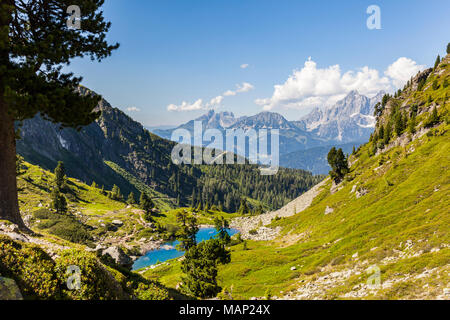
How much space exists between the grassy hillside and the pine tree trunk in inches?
821

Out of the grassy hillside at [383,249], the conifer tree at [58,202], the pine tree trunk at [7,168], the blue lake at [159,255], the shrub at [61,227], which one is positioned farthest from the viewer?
the conifer tree at [58,202]

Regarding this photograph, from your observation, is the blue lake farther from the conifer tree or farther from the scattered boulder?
the scattered boulder

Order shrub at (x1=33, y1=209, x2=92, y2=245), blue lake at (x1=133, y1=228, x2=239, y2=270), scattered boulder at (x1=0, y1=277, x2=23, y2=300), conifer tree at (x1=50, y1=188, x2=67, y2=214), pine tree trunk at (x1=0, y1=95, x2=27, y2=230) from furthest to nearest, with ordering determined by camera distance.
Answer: conifer tree at (x1=50, y1=188, x2=67, y2=214) → blue lake at (x1=133, y1=228, x2=239, y2=270) → shrub at (x1=33, y1=209, x2=92, y2=245) → pine tree trunk at (x1=0, y1=95, x2=27, y2=230) → scattered boulder at (x1=0, y1=277, x2=23, y2=300)

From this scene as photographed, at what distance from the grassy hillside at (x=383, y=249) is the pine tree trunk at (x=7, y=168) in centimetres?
2085

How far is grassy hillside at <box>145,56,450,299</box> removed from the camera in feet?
66.0

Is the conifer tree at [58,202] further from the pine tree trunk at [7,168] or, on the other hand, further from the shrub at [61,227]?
the pine tree trunk at [7,168]

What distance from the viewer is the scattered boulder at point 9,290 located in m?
8.97

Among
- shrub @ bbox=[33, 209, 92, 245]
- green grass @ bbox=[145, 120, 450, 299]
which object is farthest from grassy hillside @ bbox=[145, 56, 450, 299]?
shrub @ bbox=[33, 209, 92, 245]

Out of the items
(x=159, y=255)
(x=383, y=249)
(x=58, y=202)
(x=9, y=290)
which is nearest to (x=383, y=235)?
(x=383, y=249)

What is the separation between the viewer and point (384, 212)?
43656 millimetres

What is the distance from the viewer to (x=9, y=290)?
9.18 meters

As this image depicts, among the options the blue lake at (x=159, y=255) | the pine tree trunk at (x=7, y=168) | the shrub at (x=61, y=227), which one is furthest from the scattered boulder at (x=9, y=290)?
the blue lake at (x=159, y=255)
